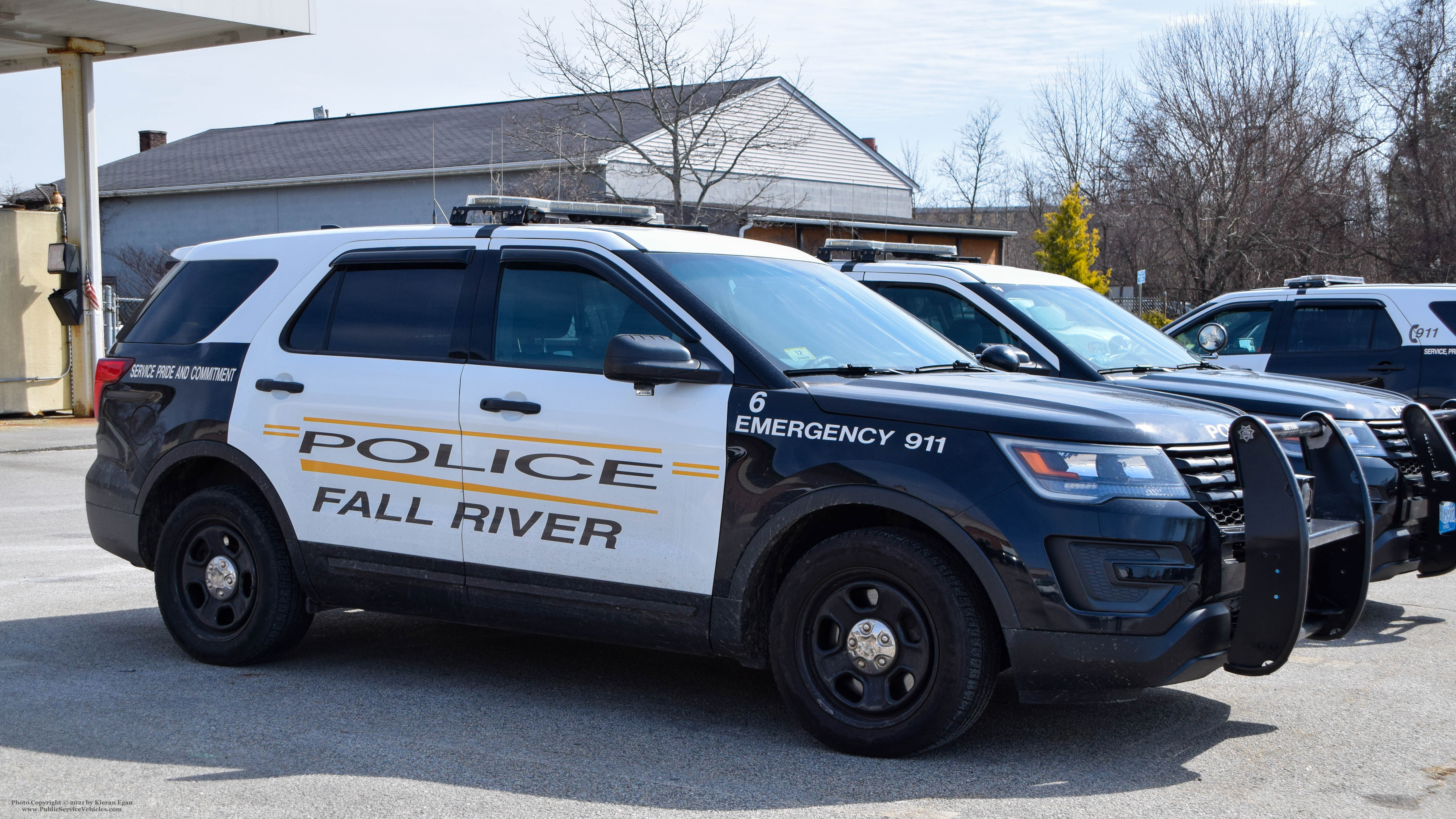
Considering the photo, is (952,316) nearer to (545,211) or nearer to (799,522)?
(545,211)

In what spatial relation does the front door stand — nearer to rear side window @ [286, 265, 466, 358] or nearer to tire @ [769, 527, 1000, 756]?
rear side window @ [286, 265, 466, 358]

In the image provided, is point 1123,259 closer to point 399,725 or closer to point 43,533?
Result: point 43,533

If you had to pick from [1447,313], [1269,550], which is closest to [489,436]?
[1269,550]

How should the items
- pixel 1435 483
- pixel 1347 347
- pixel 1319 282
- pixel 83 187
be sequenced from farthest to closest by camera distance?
pixel 83 187, pixel 1319 282, pixel 1347 347, pixel 1435 483

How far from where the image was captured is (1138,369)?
812 centimetres

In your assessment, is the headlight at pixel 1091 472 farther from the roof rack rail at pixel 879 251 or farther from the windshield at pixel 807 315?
the roof rack rail at pixel 879 251

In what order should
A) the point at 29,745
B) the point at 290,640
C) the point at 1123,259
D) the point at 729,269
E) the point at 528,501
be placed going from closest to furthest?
the point at 29,745, the point at 528,501, the point at 729,269, the point at 290,640, the point at 1123,259

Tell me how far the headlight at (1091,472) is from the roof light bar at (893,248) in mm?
4894

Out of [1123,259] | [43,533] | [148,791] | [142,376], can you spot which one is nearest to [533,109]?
[1123,259]

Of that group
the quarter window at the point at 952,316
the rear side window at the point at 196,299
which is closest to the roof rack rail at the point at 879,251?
the quarter window at the point at 952,316

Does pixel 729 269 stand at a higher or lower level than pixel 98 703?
higher

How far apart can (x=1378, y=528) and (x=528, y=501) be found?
3.89 m

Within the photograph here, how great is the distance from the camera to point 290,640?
603 cm

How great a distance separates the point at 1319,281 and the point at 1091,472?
811cm
